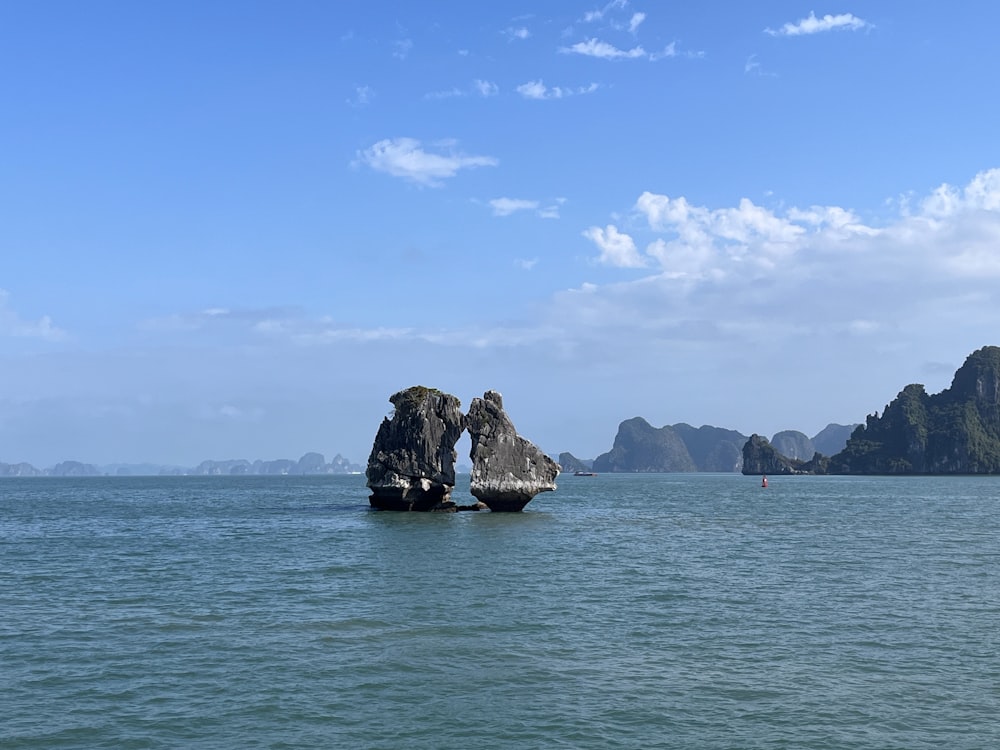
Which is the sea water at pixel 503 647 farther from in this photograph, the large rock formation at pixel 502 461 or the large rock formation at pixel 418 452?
the large rock formation at pixel 418 452

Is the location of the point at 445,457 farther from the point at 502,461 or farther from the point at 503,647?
the point at 503,647

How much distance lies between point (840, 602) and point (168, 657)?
21.1m

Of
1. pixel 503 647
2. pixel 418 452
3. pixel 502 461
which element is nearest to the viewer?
pixel 503 647

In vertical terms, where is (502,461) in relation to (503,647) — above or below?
above

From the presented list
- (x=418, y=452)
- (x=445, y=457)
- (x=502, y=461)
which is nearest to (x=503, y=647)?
(x=502, y=461)

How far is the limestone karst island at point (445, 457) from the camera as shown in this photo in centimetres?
7181

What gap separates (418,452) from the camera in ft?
247

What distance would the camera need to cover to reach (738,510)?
87625 millimetres

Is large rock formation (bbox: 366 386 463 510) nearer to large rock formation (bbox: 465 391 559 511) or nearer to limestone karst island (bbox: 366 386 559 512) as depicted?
limestone karst island (bbox: 366 386 559 512)

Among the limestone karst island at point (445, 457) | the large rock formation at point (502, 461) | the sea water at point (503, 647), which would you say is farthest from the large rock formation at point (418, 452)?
the sea water at point (503, 647)

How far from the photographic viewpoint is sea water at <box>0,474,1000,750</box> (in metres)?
16.3

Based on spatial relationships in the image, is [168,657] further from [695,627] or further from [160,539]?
[160,539]

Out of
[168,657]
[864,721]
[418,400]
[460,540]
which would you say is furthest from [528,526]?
[864,721]

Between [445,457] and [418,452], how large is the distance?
2.45 meters
